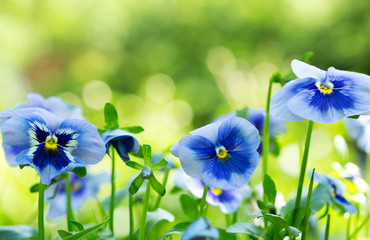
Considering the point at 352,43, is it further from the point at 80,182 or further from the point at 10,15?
the point at 80,182

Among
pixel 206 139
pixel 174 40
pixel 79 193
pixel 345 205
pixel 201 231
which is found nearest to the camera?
pixel 201 231

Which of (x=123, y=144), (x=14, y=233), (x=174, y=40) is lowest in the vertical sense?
(x=14, y=233)

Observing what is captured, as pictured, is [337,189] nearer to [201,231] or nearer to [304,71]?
[304,71]

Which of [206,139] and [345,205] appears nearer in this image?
[206,139]

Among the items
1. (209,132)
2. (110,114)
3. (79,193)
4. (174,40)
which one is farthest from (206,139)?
(174,40)

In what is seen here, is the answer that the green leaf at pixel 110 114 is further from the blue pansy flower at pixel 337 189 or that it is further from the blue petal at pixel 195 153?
the blue pansy flower at pixel 337 189

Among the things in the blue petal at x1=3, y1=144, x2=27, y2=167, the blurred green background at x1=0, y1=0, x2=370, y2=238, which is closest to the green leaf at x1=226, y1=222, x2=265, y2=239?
the blue petal at x1=3, y1=144, x2=27, y2=167

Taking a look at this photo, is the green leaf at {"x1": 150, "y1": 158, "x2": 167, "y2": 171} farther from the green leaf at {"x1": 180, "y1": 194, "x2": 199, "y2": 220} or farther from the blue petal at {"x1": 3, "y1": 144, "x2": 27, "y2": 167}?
the blue petal at {"x1": 3, "y1": 144, "x2": 27, "y2": 167}
